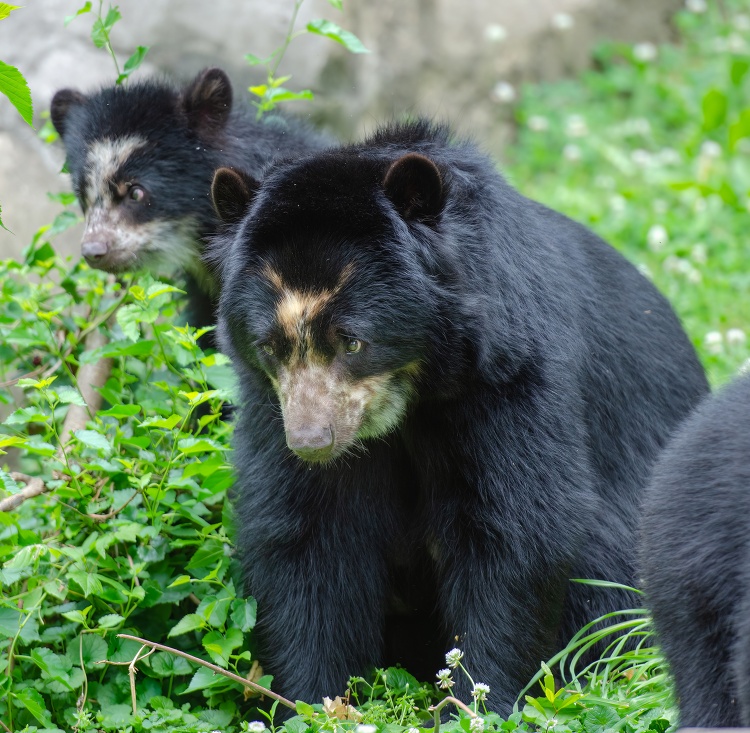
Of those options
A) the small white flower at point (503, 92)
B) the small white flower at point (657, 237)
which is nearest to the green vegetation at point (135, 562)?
the small white flower at point (657, 237)

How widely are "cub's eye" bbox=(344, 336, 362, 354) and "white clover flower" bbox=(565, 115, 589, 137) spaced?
278 inches

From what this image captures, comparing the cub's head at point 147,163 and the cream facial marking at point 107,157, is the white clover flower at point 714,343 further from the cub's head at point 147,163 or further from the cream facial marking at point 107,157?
the cream facial marking at point 107,157

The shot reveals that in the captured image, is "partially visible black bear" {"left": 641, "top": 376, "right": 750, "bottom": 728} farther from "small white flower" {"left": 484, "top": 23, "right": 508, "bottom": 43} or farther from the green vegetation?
"small white flower" {"left": 484, "top": 23, "right": 508, "bottom": 43}

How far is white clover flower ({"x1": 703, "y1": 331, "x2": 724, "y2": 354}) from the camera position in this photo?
6465mm

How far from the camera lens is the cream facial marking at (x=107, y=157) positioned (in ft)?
20.3

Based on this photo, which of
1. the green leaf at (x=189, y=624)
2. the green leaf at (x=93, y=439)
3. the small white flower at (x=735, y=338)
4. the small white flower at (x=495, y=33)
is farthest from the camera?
the small white flower at (x=495, y=33)

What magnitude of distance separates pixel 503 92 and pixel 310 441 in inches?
289

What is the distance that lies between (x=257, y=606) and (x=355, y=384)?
104cm

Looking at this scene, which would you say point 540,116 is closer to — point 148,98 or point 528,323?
point 148,98

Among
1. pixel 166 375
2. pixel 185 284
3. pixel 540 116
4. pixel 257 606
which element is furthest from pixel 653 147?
pixel 257 606

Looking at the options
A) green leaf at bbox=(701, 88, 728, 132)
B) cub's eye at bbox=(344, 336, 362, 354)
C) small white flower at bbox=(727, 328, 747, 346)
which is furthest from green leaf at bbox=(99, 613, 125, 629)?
green leaf at bbox=(701, 88, 728, 132)

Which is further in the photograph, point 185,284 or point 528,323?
point 185,284

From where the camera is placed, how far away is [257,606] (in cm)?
440

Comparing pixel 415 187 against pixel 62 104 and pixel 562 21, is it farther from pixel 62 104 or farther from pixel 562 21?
pixel 562 21
